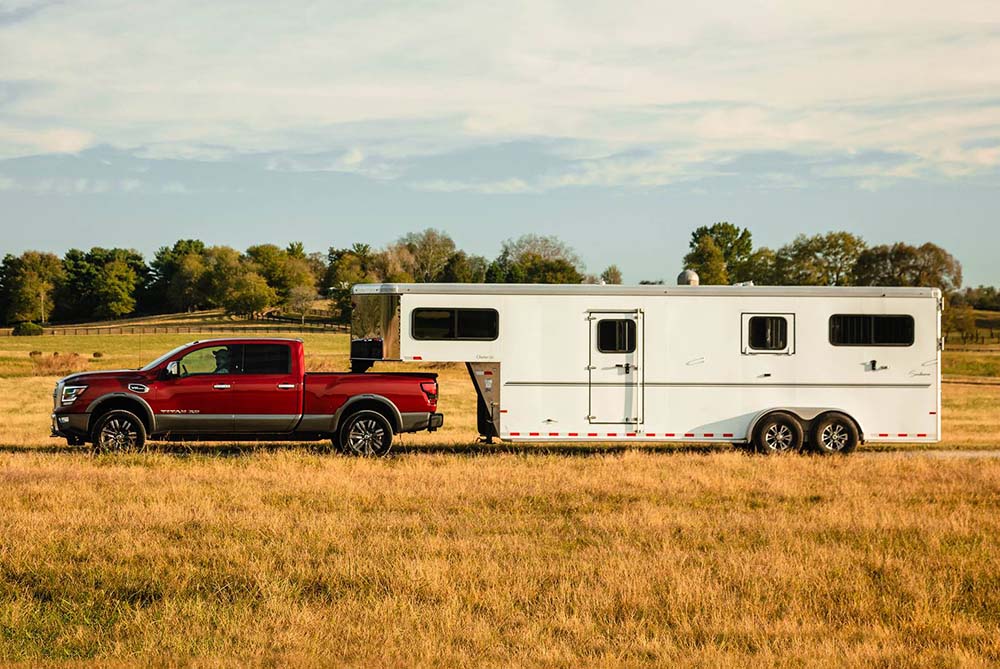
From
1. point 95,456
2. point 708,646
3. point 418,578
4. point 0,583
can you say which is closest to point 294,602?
point 418,578

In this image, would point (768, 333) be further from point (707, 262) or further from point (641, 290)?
point (707, 262)

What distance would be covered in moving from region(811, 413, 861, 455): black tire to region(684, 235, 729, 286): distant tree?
90021 mm

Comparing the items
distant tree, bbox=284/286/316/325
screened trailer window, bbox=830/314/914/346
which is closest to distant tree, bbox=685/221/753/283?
distant tree, bbox=284/286/316/325

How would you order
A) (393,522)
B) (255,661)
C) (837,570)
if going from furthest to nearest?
(393,522), (837,570), (255,661)

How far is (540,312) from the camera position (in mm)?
16562

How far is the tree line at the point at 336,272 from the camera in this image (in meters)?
102

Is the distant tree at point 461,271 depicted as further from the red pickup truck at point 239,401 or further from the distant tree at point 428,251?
the red pickup truck at point 239,401

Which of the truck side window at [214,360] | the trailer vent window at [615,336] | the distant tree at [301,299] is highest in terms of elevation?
the distant tree at [301,299]

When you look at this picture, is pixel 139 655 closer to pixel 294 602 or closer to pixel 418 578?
pixel 294 602

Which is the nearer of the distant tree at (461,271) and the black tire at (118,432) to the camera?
the black tire at (118,432)

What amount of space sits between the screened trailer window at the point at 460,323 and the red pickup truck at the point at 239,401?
774mm

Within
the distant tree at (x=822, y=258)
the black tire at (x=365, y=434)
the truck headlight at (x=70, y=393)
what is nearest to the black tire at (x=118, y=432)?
the truck headlight at (x=70, y=393)

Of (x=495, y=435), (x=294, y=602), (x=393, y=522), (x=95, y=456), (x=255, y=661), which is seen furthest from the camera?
(x=495, y=435)

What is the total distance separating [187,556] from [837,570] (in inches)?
217
